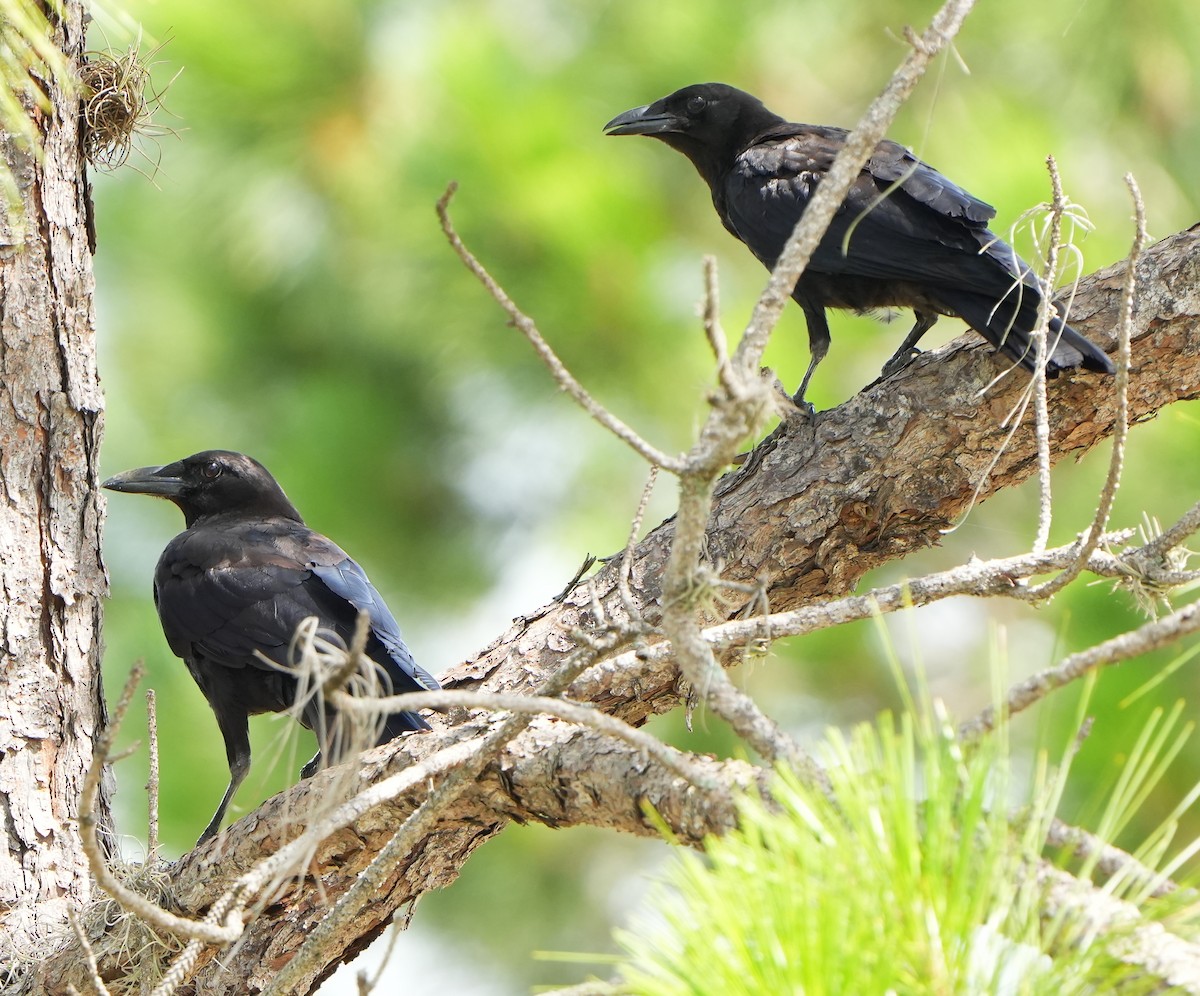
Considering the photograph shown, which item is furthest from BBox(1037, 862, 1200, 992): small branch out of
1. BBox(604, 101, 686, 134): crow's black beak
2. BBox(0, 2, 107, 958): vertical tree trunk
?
BBox(604, 101, 686, 134): crow's black beak

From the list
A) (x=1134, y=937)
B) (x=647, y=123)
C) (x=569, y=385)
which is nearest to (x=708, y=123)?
(x=647, y=123)

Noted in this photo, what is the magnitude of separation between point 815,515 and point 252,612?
5.29ft

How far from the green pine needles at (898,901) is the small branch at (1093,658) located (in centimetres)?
10

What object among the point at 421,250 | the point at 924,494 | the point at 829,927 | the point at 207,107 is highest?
the point at 207,107

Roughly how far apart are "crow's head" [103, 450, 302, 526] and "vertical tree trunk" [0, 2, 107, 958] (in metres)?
1.29

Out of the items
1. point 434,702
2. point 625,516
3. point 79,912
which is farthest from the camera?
point 625,516

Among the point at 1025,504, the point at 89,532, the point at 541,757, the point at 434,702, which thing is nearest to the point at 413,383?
the point at 1025,504

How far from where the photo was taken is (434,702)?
158 cm

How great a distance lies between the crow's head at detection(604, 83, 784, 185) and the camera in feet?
14.8

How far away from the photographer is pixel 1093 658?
1411 millimetres

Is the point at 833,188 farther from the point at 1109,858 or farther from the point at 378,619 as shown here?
the point at 378,619

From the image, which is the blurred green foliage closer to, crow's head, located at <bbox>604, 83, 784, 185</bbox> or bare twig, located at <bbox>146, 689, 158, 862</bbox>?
crow's head, located at <bbox>604, 83, 784, 185</bbox>

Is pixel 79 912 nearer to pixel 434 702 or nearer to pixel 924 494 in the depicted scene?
pixel 434 702

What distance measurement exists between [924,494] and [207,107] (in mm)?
5939
